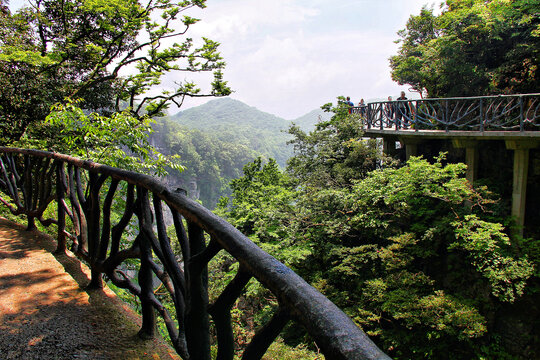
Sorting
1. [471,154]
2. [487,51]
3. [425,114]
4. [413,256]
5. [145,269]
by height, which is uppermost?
[487,51]

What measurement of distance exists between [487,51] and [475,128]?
3239 mm

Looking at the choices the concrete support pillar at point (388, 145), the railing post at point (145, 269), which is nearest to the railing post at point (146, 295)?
the railing post at point (145, 269)

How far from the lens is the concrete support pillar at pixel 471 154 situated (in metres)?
9.86

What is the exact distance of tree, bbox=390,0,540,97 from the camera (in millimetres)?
10148

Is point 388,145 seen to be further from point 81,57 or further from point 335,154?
point 81,57

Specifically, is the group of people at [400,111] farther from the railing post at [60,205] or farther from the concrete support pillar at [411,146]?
the railing post at [60,205]

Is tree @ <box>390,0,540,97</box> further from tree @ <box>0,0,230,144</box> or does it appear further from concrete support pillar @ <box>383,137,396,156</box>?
tree @ <box>0,0,230,144</box>

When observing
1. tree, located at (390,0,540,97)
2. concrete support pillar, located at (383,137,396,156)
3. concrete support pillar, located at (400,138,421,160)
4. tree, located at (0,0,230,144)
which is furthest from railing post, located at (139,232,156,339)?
concrete support pillar, located at (383,137,396,156)

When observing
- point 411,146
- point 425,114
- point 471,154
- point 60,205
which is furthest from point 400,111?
point 60,205

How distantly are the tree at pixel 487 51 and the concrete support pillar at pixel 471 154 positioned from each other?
2746mm

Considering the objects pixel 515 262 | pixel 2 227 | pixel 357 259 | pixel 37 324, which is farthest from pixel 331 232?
pixel 37 324

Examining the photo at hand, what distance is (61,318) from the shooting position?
176 cm

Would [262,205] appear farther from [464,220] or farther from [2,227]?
[2,227]

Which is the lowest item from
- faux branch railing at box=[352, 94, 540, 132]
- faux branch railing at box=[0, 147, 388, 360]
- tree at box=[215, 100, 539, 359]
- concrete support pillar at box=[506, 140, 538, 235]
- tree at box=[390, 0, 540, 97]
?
tree at box=[215, 100, 539, 359]
